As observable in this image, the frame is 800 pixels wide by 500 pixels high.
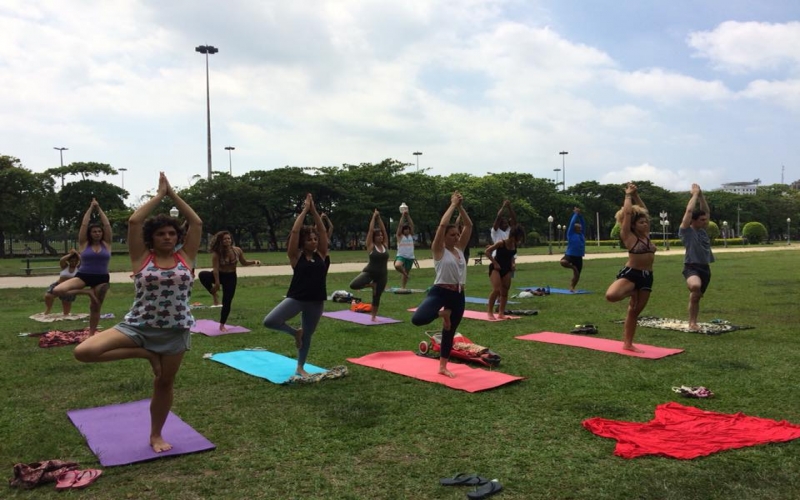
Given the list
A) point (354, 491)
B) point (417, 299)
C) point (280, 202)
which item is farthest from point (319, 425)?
point (280, 202)

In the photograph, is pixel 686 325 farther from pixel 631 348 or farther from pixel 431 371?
pixel 431 371

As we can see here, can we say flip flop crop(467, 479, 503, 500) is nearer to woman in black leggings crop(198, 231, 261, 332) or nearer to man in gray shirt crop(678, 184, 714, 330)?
man in gray shirt crop(678, 184, 714, 330)

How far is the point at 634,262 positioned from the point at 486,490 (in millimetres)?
4987

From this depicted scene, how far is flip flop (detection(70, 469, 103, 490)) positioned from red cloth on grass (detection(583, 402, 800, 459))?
3.64 meters

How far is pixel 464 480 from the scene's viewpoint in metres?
3.70

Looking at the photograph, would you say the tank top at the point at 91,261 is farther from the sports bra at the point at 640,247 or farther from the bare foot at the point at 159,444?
the sports bra at the point at 640,247

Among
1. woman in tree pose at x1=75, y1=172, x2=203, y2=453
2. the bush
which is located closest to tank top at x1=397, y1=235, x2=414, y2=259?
woman in tree pose at x1=75, y1=172, x2=203, y2=453

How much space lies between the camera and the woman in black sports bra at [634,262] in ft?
24.6

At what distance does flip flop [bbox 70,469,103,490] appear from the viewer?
3.74 m

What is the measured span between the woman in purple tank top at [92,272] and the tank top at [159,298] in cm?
510

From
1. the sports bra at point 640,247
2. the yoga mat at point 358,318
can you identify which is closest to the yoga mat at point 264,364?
the yoga mat at point 358,318

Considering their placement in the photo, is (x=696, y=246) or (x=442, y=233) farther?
(x=696, y=246)

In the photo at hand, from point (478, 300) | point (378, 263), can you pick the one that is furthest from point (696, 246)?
point (478, 300)

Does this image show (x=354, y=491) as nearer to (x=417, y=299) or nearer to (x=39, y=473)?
(x=39, y=473)
